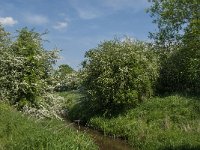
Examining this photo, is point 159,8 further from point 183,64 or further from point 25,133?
point 25,133

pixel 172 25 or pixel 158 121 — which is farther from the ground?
Result: pixel 172 25

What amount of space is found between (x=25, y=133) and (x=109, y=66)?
642 inches

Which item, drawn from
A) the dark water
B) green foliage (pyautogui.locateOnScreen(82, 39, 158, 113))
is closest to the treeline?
green foliage (pyautogui.locateOnScreen(82, 39, 158, 113))

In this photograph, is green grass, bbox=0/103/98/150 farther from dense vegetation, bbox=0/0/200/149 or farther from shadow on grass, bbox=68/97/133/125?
shadow on grass, bbox=68/97/133/125

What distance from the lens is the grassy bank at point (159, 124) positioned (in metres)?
24.5

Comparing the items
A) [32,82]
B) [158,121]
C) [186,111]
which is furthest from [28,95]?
[186,111]

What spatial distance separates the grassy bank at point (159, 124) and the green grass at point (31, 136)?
20.2 ft

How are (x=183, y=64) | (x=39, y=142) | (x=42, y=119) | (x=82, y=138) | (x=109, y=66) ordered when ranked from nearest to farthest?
(x=39, y=142) → (x=82, y=138) → (x=42, y=119) → (x=109, y=66) → (x=183, y=64)

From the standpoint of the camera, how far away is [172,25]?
139ft

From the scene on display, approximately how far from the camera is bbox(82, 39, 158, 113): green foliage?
34062 mm

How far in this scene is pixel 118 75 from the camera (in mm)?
34344

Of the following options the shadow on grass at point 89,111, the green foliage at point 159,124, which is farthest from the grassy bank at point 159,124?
the shadow on grass at point 89,111

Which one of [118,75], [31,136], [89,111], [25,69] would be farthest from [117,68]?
[31,136]

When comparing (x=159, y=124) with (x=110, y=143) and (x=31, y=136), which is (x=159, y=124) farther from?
(x=31, y=136)
